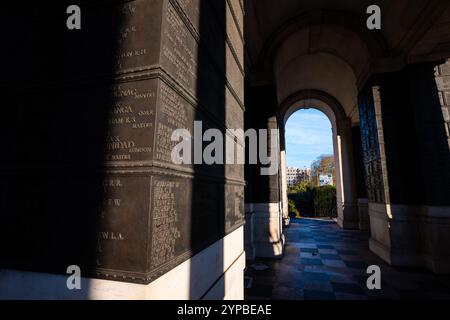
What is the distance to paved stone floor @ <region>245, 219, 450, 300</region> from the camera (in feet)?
14.0

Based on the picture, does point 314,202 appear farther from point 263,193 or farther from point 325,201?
point 263,193

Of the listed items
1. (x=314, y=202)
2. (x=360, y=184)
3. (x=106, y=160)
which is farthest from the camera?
(x=314, y=202)

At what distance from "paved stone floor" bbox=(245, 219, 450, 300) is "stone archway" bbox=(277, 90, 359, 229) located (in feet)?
14.8

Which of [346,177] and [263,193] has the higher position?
[346,177]

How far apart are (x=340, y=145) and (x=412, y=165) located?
669 cm

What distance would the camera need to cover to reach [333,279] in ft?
16.4

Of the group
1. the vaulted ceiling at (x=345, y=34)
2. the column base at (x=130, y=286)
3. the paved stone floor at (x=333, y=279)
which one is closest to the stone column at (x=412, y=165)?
the vaulted ceiling at (x=345, y=34)

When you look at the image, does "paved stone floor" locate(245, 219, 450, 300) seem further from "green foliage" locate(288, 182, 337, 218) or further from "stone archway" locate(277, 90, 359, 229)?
"green foliage" locate(288, 182, 337, 218)

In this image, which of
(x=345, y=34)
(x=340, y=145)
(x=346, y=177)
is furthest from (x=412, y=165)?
(x=340, y=145)

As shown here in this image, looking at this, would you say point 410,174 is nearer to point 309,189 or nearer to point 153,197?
point 153,197

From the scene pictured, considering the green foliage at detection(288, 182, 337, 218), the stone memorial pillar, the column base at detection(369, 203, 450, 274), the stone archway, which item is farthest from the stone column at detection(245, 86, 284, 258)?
the green foliage at detection(288, 182, 337, 218)

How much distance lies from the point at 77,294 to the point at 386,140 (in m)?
7.46

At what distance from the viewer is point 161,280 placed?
4.35 feet
